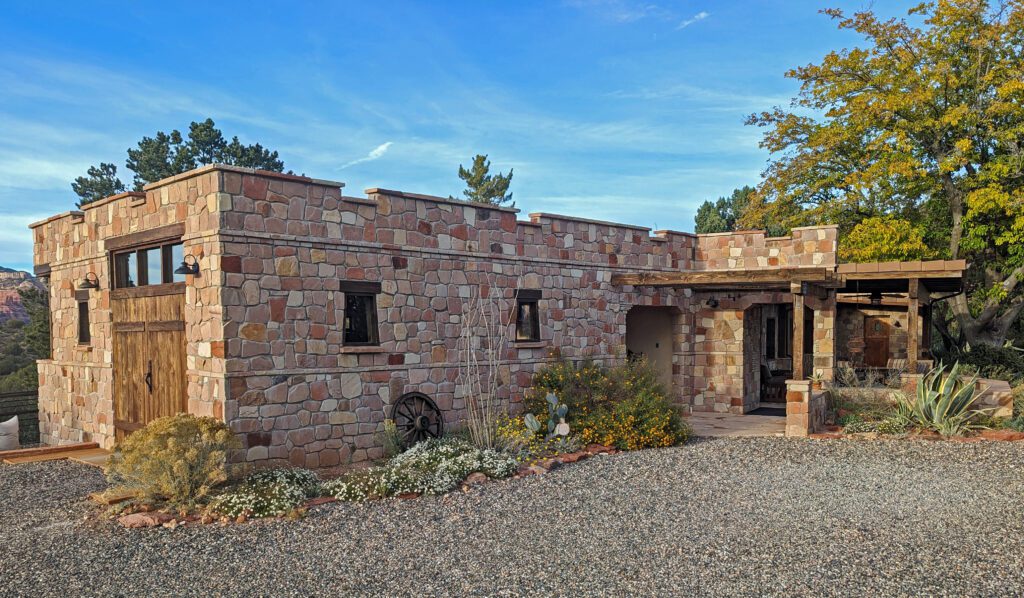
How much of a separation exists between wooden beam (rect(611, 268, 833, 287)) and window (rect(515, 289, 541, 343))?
2019 mm

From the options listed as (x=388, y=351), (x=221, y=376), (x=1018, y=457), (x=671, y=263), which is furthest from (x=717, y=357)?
(x=221, y=376)

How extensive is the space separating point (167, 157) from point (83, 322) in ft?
50.7

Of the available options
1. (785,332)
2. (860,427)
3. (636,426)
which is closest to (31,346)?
(636,426)

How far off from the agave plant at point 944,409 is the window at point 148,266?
36.3ft

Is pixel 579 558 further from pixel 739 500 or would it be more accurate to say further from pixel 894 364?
pixel 894 364

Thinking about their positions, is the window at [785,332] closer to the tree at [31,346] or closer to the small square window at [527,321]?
the small square window at [527,321]

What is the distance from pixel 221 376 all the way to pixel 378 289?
248cm

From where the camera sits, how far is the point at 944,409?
11.2 m

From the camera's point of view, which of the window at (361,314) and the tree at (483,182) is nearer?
the window at (361,314)

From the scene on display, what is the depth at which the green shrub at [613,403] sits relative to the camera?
1082 cm

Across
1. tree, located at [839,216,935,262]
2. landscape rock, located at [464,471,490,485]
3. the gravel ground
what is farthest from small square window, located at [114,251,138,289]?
tree, located at [839,216,935,262]

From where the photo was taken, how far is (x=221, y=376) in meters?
9.05

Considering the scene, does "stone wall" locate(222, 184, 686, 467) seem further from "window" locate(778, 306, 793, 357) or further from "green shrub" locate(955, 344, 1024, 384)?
"green shrub" locate(955, 344, 1024, 384)

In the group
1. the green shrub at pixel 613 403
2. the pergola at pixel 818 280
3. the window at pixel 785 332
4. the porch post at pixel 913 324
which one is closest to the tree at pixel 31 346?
the green shrub at pixel 613 403
